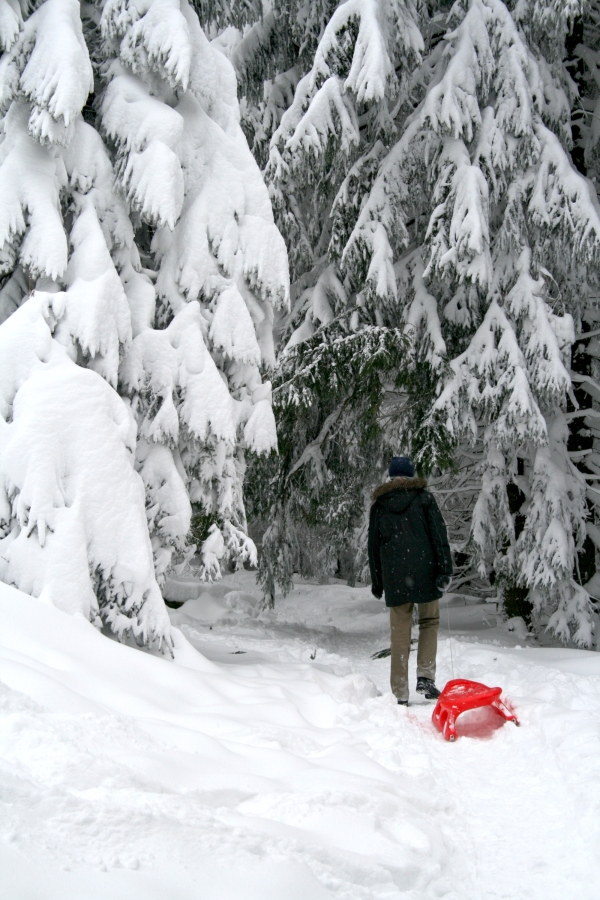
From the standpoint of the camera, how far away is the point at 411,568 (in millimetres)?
5281

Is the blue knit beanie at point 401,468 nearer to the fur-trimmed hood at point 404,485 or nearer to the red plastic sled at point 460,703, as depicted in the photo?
the fur-trimmed hood at point 404,485

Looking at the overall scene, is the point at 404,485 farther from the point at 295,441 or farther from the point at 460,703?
the point at 295,441

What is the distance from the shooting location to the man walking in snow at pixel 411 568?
5.22 meters

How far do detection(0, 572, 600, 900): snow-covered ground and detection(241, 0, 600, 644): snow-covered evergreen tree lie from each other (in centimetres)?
327

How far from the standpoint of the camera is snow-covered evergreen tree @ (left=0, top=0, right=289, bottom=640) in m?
4.39

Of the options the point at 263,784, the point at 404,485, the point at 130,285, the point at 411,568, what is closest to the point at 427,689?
the point at 411,568

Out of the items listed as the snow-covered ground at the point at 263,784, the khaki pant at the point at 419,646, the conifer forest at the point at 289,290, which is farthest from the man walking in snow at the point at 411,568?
the conifer forest at the point at 289,290

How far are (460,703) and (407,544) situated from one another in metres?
1.49

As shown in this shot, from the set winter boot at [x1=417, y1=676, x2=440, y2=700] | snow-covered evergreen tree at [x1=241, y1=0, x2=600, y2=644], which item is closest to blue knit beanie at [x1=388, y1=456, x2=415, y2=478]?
winter boot at [x1=417, y1=676, x2=440, y2=700]

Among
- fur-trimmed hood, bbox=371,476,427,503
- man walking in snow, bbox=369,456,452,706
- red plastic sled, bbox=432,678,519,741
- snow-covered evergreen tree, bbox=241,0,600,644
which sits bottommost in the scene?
red plastic sled, bbox=432,678,519,741

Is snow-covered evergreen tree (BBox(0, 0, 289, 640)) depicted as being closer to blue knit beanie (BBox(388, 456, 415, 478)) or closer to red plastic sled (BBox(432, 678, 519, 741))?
blue knit beanie (BBox(388, 456, 415, 478))

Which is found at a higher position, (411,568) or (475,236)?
(475,236)

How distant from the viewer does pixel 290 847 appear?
211 centimetres

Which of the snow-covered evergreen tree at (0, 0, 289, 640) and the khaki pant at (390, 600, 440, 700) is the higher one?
the snow-covered evergreen tree at (0, 0, 289, 640)
